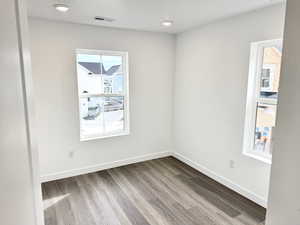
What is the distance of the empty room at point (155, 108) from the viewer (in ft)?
7.93

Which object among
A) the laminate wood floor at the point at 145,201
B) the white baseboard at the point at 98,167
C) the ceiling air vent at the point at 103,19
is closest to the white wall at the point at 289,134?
the laminate wood floor at the point at 145,201

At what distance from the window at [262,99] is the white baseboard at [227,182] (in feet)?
1.73

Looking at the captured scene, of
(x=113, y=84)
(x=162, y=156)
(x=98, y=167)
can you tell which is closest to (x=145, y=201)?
(x=98, y=167)

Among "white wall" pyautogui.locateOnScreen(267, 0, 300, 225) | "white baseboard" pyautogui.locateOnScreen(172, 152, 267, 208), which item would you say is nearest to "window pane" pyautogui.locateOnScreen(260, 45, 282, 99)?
"white baseboard" pyautogui.locateOnScreen(172, 152, 267, 208)

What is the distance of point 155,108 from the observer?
12.9ft

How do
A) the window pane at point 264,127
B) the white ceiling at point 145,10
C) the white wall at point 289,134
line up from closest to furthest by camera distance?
1. the white wall at point 289,134
2. the white ceiling at point 145,10
3. the window pane at point 264,127

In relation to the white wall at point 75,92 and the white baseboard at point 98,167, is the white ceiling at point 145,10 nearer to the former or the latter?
the white wall at point 75,92

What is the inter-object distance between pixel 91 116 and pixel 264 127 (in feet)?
8.89

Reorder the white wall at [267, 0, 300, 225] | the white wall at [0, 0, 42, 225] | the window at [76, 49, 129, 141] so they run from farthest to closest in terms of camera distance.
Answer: the window at [76, 49, 129, 141] < the white wall at [267, 0, 300, 225] < the white wall at [0, 0, 42, 225]

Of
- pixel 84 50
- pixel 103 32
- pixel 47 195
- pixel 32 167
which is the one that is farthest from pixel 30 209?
pixel 103 32

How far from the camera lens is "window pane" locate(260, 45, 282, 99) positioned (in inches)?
97.0

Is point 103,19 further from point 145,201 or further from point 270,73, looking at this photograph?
point 145,201

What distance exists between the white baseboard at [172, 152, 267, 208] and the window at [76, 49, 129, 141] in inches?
52.9

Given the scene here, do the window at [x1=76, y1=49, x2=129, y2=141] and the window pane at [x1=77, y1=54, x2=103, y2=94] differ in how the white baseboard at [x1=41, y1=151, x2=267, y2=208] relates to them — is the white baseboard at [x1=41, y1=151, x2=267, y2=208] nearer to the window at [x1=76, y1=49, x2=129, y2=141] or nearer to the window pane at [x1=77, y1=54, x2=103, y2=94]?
the window at [x1=76, y1=49, x2=129, y2=141]
